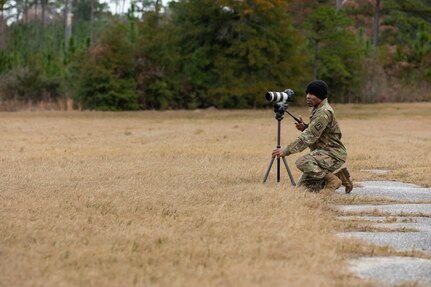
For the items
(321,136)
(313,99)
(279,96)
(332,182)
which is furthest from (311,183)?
(279,96)

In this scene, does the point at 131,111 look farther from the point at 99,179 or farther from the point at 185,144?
the point at 99,179

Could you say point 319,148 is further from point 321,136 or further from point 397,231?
point 397,231

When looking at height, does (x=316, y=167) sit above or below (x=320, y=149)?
below

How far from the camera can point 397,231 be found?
605 cm

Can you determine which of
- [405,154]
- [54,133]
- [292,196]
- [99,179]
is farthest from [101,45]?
[292,196]

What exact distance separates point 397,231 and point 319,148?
238 centimetres

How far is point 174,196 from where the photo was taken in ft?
24.6

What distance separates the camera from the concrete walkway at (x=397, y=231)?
457 cm

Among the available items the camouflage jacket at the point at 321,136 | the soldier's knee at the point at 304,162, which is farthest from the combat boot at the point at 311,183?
the camouflage jacket at the point at 321,136

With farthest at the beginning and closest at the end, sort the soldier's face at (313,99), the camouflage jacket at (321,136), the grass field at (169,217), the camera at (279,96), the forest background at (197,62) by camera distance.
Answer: the forest background at (197,62) → the soldier's face at (313,99) → the camera at (279,96) → the camouflage jacket at (321,136) → the grass field at (169,217)

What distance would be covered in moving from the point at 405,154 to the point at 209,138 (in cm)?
503

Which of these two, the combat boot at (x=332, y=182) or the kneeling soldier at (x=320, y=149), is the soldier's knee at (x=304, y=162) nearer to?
the kneeling soldier at (x=320, y=149)

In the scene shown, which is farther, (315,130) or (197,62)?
(197,62)

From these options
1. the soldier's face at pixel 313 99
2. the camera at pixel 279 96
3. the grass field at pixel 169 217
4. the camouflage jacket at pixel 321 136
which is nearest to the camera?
the grass field at pixel 169 217
